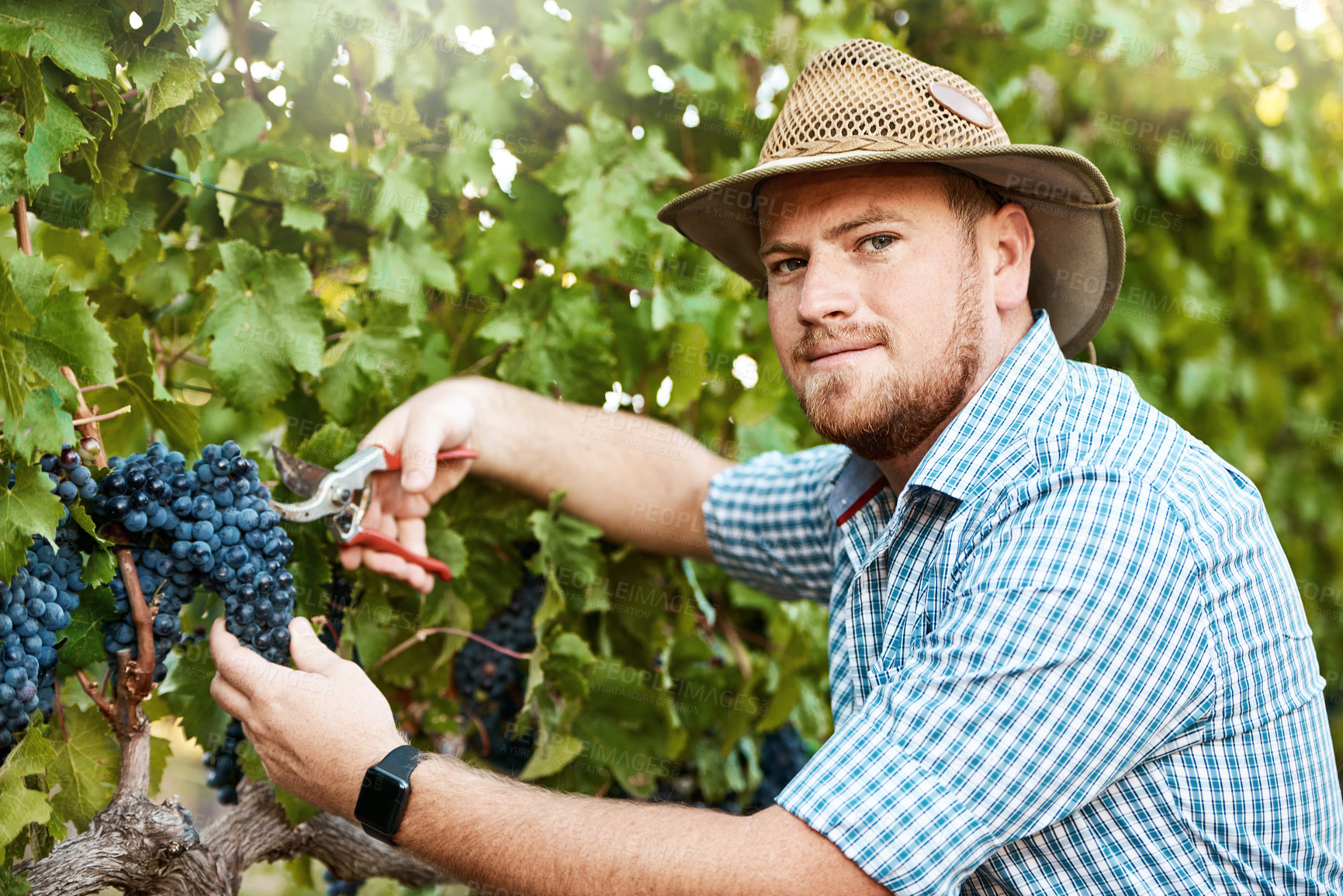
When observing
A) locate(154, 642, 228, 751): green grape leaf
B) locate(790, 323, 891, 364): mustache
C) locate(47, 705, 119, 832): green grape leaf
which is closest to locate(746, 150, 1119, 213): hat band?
locate(790, 323, 891, 364): mustache

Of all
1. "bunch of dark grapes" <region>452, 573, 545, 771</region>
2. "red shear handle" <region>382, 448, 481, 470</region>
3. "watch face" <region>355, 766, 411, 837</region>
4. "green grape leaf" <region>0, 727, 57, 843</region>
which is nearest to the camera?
"green grape leaf" <region>0, 727, 57, 843</region>

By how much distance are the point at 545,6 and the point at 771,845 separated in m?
1.74

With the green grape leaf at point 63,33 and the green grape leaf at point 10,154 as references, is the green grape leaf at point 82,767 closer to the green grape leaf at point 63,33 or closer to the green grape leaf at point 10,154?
the green grape leaf at point 10,154

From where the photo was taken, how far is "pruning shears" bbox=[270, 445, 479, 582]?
166 cm

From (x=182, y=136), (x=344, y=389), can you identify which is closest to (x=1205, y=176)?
(x=344, y=389)

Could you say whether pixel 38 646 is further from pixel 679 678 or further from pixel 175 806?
pixel 679 678

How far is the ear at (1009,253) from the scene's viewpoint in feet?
6.21

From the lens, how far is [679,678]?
2480mm

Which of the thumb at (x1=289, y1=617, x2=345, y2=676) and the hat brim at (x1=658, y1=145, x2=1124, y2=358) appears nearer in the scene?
the thumb at (x1=289, y1=617, x2=345, y2=676)

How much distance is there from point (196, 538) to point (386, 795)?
44cm

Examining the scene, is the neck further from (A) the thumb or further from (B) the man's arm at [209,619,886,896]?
(A) the thumb

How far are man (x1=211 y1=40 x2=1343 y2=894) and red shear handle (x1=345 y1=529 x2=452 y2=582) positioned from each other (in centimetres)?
3

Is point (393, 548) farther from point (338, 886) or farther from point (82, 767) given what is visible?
point (338, 886)

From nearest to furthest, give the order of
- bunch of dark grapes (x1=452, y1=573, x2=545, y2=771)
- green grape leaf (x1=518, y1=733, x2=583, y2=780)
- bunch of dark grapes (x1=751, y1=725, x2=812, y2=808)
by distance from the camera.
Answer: green grape leaf (x1=518, y1=733, x2=583, y2=780)
bunch of dark grapes (x1=452, y1=573, x2=545, y2=771)
bunch of dark grapes (x1=751, y1=725, x2=812, y2=808)
